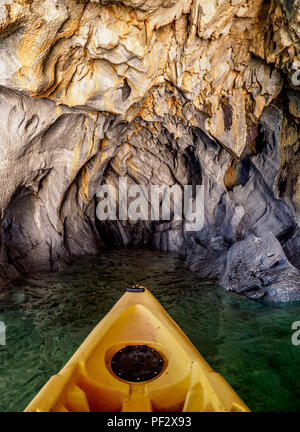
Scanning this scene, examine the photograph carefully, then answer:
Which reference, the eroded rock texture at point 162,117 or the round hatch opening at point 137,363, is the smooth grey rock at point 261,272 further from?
the round hatch opening at point 137,363

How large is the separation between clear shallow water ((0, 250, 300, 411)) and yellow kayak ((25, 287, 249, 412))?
103 centimetres

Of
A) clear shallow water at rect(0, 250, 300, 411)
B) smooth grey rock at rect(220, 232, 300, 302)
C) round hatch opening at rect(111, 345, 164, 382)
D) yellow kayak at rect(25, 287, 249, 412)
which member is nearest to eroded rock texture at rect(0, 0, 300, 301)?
smooth grey rock at rect(220, 232, 300, 302)

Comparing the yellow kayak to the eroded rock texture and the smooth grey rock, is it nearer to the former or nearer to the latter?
the smooth grey rock

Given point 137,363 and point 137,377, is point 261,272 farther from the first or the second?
point 137,377

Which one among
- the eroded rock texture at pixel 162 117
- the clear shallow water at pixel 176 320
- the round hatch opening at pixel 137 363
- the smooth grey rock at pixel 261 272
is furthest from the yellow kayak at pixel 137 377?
the eroded rock texture at pixel 162 117

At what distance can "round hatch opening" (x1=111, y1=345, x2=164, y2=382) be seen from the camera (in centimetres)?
317

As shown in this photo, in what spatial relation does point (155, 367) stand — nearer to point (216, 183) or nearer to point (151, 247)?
point (216, 183)

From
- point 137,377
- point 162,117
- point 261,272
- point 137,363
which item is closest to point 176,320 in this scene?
point 137,363

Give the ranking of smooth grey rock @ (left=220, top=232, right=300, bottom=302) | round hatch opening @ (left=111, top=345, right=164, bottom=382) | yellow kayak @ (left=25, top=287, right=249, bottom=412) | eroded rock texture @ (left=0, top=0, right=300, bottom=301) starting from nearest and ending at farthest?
yellow kayak @ (left=25, top=287, right=249, bottom=412) → round hatch opening @ (left=111, top=345, right=164, bottom=382) → eroded rock texture @ (left=0, top=0, right=300, bottom=301) → smooth grey rock @ (left=220, top=232, right=300, bottom=302)

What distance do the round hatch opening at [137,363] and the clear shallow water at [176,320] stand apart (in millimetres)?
1137

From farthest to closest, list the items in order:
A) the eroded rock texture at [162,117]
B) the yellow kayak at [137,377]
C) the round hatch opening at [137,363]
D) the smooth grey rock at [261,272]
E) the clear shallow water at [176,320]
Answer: the smooth grey rock at [261,272]
the eroded rock texture at [162,117]
the clear shallow water at [176,320]
the round hatch opening at [137,363]
the yellow kayak at [137,377]

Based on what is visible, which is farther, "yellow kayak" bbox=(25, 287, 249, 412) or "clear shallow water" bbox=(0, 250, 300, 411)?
"clear shallow water" bbox=(0, 250, 300, 411)

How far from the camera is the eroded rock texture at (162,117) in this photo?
534 centimetres
